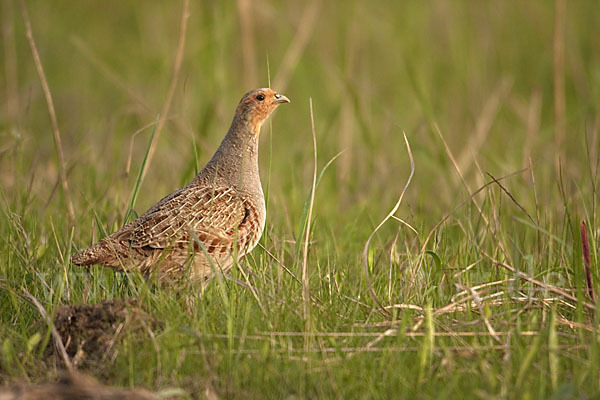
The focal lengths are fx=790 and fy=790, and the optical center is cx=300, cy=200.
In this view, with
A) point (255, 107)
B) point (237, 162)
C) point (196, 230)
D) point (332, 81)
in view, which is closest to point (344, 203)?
point (255, 107)

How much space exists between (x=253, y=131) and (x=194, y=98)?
4.70m

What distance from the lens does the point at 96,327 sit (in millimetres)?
3477

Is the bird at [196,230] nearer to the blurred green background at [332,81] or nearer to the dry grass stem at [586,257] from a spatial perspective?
the dry grass stem at [586,257]

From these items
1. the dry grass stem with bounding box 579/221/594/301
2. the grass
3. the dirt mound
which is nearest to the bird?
the grass

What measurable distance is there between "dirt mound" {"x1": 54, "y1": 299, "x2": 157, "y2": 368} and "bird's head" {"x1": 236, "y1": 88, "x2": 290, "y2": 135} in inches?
77.4

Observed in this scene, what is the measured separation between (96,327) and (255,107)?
7.20 ft

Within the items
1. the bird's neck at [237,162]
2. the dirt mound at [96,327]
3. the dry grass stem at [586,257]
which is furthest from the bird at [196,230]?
the dry grass stem at [586,257]

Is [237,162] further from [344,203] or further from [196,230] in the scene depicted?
[344,203]

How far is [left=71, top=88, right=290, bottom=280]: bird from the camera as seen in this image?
4363 millimetres

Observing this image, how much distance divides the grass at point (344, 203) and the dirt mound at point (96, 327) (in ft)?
0.19

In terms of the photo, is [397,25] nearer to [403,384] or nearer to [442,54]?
[442,54]

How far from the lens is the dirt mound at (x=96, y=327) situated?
3.35 metres

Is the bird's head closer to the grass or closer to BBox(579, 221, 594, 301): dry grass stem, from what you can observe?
the grass

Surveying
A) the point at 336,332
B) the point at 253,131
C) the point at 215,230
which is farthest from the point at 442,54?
the point at 336,332
